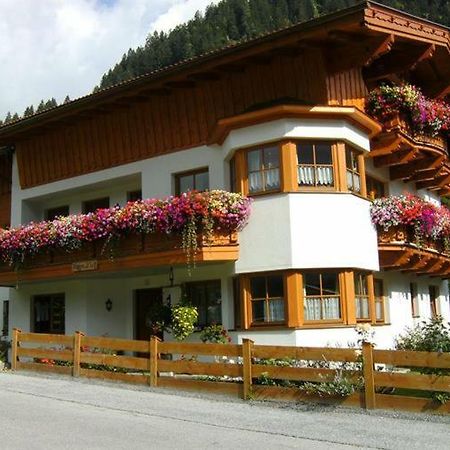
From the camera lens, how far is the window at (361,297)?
15.9 metres

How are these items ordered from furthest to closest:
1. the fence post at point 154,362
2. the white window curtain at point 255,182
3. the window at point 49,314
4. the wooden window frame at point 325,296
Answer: the window at point 49,314
the white window curtain at point 255,182
the wooden window frame at point 325,296
the fence post at point 154,362

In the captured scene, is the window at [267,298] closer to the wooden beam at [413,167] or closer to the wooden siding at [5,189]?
the wooden beam at [413,167]

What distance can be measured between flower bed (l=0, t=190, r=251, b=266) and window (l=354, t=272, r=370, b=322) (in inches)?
127

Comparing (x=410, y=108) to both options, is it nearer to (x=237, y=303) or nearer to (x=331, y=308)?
(x=331, y=308)

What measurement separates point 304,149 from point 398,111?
12.6ft

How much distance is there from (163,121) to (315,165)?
5055 mm

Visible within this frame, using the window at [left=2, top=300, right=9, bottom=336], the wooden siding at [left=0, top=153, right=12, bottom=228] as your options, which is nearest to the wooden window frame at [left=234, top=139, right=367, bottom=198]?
the wooden siding at [left=0, top=153, right=12, bottom=228]

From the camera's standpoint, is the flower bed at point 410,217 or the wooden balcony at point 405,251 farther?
the wooden balcony at point 405,251

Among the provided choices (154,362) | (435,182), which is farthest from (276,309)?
(435,182)

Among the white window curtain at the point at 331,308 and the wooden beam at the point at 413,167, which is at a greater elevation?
the wooden beam at the point at 413,167

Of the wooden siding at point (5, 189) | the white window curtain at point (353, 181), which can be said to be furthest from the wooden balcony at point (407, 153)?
the wooden siding at point (5, 189)

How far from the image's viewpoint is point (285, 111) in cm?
1519

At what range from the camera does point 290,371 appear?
11750 mm

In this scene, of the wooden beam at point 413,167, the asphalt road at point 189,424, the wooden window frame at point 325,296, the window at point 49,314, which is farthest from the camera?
the window at point 49,314
